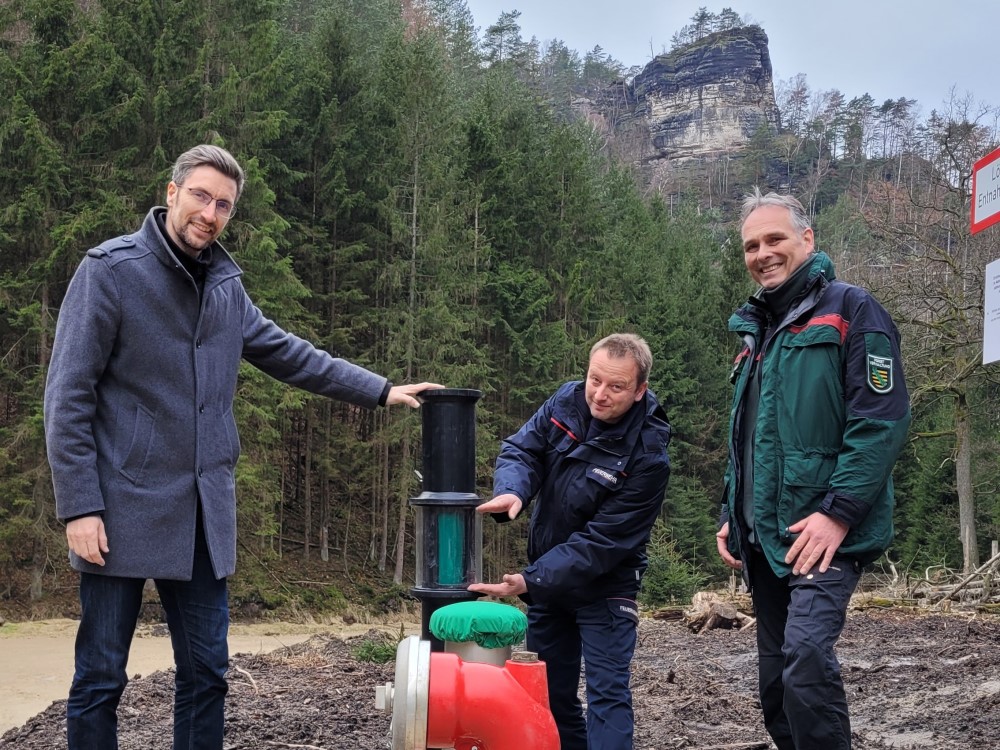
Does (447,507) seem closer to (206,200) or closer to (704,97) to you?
(206,200)

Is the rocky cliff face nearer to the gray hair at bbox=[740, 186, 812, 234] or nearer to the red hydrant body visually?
the gray hair at bbox=[740, 186, 812, 234]

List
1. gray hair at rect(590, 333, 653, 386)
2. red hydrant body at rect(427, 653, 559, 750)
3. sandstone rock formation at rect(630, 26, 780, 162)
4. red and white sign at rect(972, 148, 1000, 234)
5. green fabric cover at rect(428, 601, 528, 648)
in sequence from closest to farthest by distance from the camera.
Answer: red hydrant body at rect(427, 653, 559, 750)
green fabric cover at rect(428, 601, 528, 648)
gray hair at rect(590, 333, 653, 386)
red and white sign at rect(972, 148, 1000, 234)
sandstone rock formation at rect(630, 26, 780, 162)

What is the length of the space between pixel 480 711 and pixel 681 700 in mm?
3281

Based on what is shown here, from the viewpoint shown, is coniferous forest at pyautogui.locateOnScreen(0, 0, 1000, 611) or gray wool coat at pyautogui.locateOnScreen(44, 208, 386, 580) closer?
gray wool coat at pyautogui.locateOnScreen(44, 208, 386, 580)

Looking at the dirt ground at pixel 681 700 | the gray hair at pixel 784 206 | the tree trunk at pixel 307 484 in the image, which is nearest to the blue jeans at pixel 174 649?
the dirt ground at pixel 681 700

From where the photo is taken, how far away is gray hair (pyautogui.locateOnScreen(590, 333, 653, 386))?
313 cm

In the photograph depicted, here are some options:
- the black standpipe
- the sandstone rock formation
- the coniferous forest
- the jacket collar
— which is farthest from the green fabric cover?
the sandstone rock formation

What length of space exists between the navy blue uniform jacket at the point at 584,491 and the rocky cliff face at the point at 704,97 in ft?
311

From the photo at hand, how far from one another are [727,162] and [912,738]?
8678 centimetres

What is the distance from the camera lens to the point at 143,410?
8.55 ft

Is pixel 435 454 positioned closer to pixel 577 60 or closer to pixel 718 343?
pixel 718 343

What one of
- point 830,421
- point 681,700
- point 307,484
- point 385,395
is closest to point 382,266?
point 307,484

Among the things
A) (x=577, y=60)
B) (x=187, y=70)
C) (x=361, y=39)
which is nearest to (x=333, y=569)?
(x=187, y=70)

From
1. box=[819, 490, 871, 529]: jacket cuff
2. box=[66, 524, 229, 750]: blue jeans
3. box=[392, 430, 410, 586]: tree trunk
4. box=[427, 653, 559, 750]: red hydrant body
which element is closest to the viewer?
box=[427, 653, 559, 750]: red hydrant body
